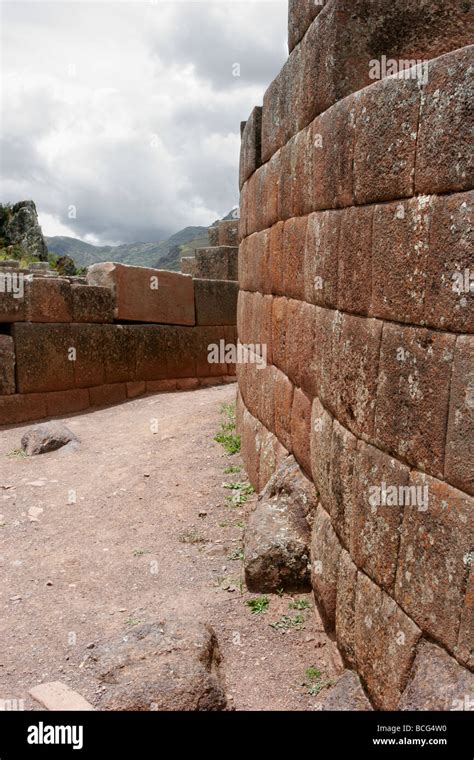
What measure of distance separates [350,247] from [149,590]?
255cm

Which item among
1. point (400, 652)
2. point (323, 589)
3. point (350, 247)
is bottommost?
point (323, 589)

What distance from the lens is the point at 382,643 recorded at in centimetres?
262

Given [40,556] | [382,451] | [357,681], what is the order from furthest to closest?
[40,556] < [357,681] < [382,451]

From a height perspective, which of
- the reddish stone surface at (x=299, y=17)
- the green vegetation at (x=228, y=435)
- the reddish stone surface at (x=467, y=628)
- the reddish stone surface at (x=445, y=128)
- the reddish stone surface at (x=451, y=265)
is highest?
the reddish stone surface at (x=299, y=17)

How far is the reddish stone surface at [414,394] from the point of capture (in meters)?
2.21

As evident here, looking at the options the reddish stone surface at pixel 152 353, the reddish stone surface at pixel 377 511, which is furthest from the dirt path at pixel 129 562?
the reddish stone surface at pixel 152 353

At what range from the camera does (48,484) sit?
6.20m

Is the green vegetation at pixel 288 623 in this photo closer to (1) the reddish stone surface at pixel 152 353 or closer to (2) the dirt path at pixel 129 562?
(2) the dirt path at pixel 129 562

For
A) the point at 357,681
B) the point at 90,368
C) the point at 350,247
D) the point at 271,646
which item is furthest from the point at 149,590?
the point at 90,368

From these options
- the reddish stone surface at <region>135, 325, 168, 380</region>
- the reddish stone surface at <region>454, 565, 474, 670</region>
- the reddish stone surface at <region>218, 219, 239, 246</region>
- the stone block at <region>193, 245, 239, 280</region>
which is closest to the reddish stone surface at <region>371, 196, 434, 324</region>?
the reddish stone surface at <region>454, 565, 474, 670</region>

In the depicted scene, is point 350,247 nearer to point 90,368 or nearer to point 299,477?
point 299,477

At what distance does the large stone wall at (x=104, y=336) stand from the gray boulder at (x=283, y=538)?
486 cm

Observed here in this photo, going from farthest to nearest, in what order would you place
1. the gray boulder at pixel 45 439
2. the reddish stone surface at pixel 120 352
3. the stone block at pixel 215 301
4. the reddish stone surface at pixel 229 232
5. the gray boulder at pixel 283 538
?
the reddish stone surface at pixel 229 232 < the stone block at pixel 215 301 < the reddish stone surface at pixel 120 352 < the gray boulder at pixel 45 439 < the gray boulder at pixel 283 538

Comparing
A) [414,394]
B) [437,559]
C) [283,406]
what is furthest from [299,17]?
[437,559]
